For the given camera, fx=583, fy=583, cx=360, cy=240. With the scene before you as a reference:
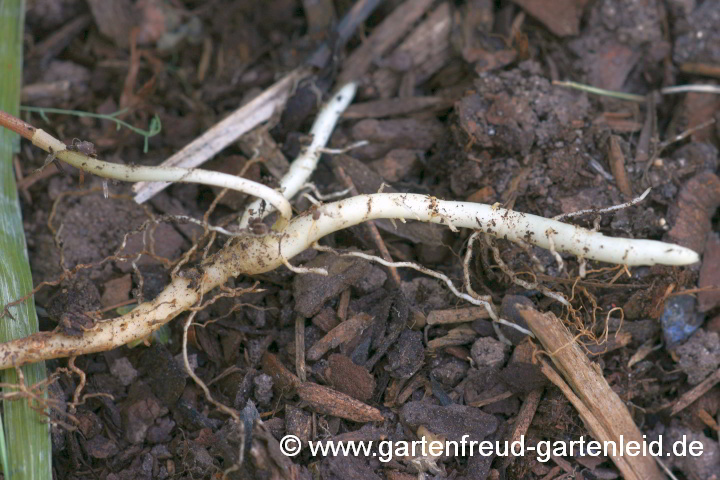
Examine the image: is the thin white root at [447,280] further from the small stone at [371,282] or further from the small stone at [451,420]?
the small stone at [451,420]

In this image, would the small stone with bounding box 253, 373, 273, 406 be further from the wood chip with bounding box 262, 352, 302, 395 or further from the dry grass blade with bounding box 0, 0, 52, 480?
the dry grass blade with bounding box 0, 0, 52, 480

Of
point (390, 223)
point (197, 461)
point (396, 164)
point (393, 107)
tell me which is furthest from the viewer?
point (393, 107)

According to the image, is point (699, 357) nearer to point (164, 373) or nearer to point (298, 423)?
point (298, 423)

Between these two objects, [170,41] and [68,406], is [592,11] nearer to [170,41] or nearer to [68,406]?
[170,41]

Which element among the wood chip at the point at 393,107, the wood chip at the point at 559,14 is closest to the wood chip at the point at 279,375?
the wood chip at the point at 393,107

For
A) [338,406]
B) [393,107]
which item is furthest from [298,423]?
[393,107]

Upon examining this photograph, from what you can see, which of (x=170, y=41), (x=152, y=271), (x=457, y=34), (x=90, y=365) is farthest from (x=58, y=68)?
(x=457, y=34)

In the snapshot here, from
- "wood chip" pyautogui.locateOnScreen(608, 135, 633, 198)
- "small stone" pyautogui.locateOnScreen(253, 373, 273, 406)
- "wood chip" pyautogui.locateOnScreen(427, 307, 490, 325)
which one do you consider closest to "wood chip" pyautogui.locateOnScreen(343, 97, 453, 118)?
"wood chip" pyautogui.locateOnScreen(608, 135, 633, 198)
